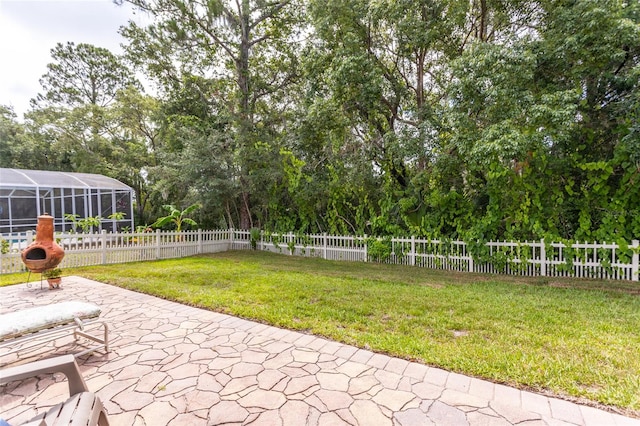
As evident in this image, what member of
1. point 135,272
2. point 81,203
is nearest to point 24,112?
point 81,203

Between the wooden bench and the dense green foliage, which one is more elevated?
the dense green foliage

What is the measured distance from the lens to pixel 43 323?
2.85m

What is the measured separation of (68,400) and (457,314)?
419 centimetres

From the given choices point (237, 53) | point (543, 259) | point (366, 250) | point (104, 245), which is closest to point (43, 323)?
point (104, 245)

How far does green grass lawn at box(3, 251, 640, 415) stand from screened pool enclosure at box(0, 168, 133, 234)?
7688 millimetres

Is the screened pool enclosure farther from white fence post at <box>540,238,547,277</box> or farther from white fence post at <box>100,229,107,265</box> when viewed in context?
white fence post at <box>540,238,547,277</box>

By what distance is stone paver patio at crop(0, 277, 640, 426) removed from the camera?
2141 millimetres

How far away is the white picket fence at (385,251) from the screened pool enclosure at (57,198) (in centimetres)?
455

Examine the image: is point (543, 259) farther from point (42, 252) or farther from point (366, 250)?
point (42, 252)

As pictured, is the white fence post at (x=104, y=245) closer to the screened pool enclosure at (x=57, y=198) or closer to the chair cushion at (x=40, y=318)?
the screened pool enclosure at (x=57, y=198)

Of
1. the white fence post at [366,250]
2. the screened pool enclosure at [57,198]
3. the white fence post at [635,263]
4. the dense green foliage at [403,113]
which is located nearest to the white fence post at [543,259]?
the dense green foliage at [403,113]

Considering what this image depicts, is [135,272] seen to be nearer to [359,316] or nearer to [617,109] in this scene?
[359,316]

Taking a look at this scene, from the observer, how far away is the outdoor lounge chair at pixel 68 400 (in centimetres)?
156

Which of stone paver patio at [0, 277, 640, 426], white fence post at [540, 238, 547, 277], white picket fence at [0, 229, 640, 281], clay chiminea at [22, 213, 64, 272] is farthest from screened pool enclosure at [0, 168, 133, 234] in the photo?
white fence post at [540, 238, 547, 277]
